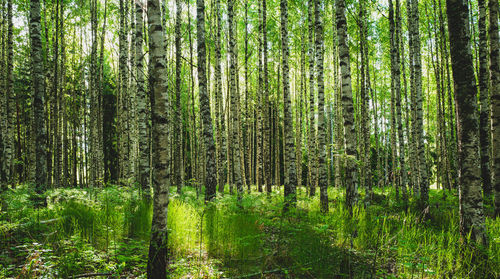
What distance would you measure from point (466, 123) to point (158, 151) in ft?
13.5

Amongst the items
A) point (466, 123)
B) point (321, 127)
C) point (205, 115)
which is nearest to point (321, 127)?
point (321, 127)

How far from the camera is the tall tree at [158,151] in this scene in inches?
119

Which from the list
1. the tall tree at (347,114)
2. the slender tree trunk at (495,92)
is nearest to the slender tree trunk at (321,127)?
the tall tree at (347,114)

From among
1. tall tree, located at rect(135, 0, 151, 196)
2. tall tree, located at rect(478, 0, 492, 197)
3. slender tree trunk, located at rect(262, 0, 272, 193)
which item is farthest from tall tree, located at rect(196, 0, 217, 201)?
tall tree, located at rect(478, 0, 492, 197)

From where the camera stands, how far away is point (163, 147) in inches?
128

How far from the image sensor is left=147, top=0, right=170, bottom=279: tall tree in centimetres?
302

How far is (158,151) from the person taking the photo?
10.6 ft

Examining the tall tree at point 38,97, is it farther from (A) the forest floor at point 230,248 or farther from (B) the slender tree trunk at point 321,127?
(B) the slender tree trunk at point 321,127

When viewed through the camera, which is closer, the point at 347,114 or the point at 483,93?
the point at 347,114

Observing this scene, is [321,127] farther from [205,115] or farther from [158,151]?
[158,151]

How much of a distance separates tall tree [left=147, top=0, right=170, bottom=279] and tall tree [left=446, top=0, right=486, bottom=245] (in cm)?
395

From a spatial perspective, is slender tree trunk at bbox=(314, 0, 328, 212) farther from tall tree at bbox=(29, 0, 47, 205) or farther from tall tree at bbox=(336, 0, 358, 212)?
tall tree at bbox=(29, 0, 47, 205)

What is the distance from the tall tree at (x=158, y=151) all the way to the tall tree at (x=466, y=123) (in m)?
3.95

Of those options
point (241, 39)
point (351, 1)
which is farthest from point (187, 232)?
point (241, 39)
